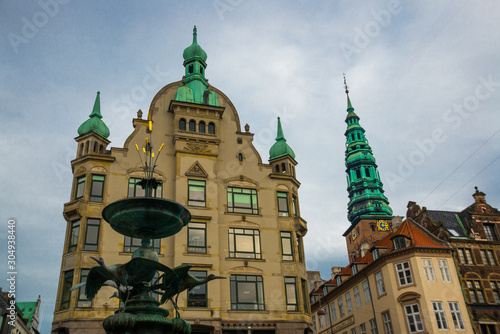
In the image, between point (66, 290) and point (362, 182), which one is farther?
point (362, 182)

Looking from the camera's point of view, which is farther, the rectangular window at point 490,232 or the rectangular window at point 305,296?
the rectangular window at point 490,232

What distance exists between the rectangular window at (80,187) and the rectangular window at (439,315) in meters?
27.5

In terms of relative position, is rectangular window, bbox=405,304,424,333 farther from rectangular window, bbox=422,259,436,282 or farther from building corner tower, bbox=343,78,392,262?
building corner tower, bbox=343,78,392,262

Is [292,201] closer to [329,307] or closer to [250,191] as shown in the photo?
[250,191]

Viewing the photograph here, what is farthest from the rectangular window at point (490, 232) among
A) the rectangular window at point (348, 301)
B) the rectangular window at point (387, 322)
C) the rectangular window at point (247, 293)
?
the rectangular window at point (247, 293)

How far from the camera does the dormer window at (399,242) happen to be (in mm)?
38834

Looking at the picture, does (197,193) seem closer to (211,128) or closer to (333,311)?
(211,128)

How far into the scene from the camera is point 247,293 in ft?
94.4

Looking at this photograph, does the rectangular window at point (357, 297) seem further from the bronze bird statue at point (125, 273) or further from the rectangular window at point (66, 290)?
the bronze bird statue at point (125, 273)

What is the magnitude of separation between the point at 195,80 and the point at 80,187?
1235cm

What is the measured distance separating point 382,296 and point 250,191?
1653cm

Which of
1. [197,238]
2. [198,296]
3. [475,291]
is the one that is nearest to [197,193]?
[197,238]

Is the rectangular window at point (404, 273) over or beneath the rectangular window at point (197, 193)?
beneath

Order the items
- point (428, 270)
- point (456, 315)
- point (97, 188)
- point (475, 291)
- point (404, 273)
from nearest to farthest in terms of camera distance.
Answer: point (97, 188) → point (456, 315) → point (428, 270) → point (475, 291) → point (404, 273)
